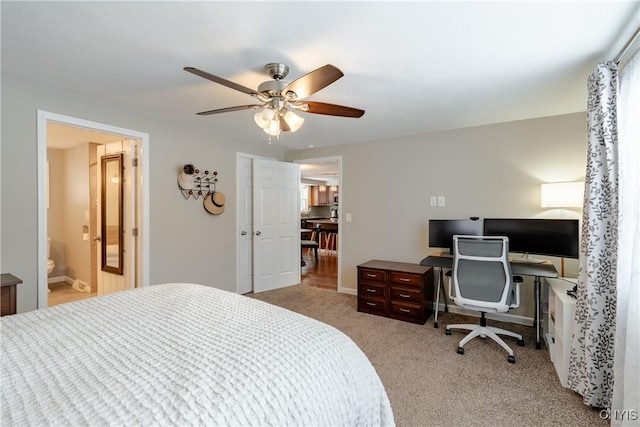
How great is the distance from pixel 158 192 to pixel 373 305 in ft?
9.28

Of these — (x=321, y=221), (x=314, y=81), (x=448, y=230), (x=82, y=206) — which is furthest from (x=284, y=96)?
(x=321, y=221)

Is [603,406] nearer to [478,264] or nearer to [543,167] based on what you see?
[478,264]

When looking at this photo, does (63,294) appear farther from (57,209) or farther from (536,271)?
(536,271)

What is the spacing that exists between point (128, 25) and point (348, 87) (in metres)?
1.53

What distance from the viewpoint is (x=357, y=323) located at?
3.36 m

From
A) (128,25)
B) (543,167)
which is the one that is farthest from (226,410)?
(543,167)

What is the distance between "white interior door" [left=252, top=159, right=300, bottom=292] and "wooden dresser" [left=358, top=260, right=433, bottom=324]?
1505mm

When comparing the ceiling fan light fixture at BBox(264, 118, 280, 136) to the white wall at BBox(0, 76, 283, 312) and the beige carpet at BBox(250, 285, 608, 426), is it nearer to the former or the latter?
the white wall at BBox(0, 76, 283, 312)

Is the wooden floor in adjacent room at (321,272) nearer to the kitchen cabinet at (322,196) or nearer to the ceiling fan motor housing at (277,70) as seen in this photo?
the kitchen cabinet at (322,196)

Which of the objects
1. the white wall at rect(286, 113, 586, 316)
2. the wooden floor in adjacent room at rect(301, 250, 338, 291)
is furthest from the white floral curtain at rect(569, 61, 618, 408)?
the wooden floor in adjacent room at rect(301, 250, 338, 291)

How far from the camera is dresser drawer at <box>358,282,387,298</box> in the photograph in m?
3.58

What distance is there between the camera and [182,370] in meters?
0.95

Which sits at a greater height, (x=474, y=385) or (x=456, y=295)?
(x=456, y=295)

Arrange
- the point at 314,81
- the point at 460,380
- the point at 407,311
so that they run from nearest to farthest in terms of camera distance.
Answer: the point at 314,81 → the point at 460,380 → the point at 407,311
